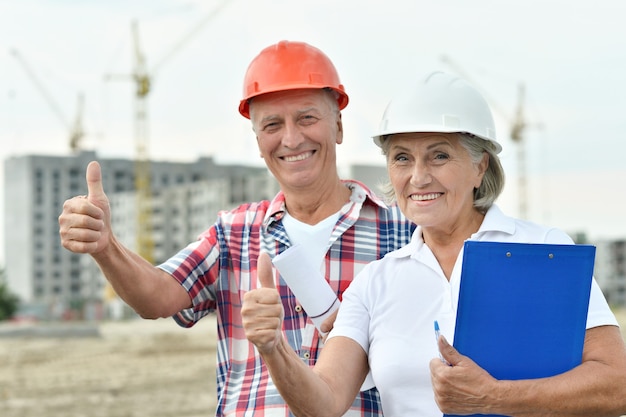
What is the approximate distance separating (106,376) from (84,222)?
20.4 meters

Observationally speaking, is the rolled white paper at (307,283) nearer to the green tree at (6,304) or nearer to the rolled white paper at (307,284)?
the rolled white paper at (307,284)

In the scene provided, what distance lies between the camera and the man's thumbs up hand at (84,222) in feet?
11.0

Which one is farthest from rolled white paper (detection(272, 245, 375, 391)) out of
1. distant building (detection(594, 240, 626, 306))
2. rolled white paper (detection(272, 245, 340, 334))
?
distant building (detection(594, 240, 626, 306))

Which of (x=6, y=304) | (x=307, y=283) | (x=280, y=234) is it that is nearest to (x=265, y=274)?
(x=307, y=283)

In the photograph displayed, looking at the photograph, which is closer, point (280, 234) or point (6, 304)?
point (280, 234)

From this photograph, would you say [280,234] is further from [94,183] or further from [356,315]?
[356,315]

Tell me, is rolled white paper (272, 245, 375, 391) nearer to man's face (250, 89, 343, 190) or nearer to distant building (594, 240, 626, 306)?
man's face (250, 89, 343, 190)

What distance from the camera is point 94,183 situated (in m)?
3.50

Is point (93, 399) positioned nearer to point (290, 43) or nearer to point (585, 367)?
point (290, 43)

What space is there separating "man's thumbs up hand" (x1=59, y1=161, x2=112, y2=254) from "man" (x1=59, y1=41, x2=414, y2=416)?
337 mm

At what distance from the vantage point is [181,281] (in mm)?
4105

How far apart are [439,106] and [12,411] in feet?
53.5

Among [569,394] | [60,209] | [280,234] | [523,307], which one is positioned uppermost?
[60,209]

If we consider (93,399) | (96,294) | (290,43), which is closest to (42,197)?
(96,294)
